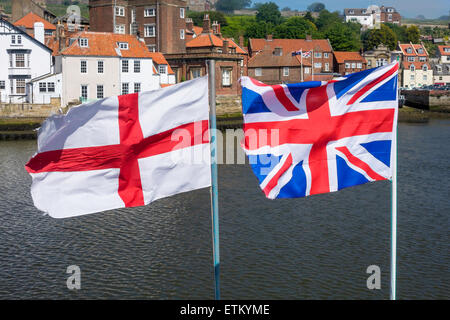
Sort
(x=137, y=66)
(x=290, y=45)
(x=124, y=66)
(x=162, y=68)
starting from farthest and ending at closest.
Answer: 1. (x=290, y=45)
2. (x=162, y=68)
3. (x=137, y=66)
4. (x=124, y=66)

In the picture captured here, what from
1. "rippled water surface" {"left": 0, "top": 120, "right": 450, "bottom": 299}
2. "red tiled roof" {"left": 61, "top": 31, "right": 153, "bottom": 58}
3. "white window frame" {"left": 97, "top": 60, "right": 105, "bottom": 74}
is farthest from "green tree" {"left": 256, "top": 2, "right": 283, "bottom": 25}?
"rippled water surface" {"left": 0, "top": 120, "right": 450, "bottom": 299}

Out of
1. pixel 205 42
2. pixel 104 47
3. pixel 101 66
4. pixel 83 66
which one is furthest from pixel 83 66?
pixel 205 42

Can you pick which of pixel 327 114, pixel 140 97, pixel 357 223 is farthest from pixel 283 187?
pixel 357 223

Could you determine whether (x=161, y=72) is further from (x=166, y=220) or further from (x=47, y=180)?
(x=47, y=180)

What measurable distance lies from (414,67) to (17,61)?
102m

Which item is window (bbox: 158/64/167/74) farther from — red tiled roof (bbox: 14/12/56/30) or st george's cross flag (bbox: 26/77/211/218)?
st george's cross flag (bbox: 26/77/211/218)

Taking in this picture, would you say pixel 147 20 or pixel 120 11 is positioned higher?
pixel 120 11

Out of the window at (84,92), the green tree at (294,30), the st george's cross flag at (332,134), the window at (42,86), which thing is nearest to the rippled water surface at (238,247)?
the st george's cross flag at (332,134)

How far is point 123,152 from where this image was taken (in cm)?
1062

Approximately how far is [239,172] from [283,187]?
102 feet

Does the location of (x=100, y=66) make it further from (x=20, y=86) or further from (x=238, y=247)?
(x=238, y=247)

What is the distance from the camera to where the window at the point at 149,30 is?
287 ft

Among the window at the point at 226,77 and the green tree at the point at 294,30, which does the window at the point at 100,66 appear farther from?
the green tree at the point at 294,30

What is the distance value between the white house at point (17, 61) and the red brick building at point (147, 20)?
59.2 feet
